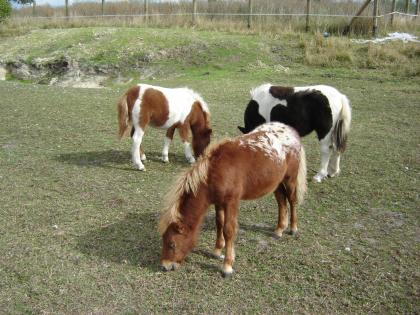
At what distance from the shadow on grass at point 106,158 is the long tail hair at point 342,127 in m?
2.42

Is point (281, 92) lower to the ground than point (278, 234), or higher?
higher

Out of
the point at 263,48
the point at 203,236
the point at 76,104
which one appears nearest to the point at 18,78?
the point at 76,104

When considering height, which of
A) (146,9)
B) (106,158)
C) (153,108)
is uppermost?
(146,9)

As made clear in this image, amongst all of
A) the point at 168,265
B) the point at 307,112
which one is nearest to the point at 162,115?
the point at 307,112

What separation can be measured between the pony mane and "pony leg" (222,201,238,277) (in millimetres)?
370

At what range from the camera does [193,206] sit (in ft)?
13.3

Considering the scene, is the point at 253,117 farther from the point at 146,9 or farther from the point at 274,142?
the point at 146,9

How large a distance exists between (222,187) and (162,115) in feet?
10.2

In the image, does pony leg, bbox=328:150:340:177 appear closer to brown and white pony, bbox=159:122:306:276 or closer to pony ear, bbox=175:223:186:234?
brown and white pony, bbox=159:122:306:276

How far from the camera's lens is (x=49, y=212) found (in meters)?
5.32

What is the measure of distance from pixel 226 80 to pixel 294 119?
7948 millimetres

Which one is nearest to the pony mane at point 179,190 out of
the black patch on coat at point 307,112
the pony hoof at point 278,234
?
the pony hoof at point 278,234

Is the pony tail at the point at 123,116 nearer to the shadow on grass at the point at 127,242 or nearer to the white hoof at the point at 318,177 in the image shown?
the shadow on grass at the point at 127,242

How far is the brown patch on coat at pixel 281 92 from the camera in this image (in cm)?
650
